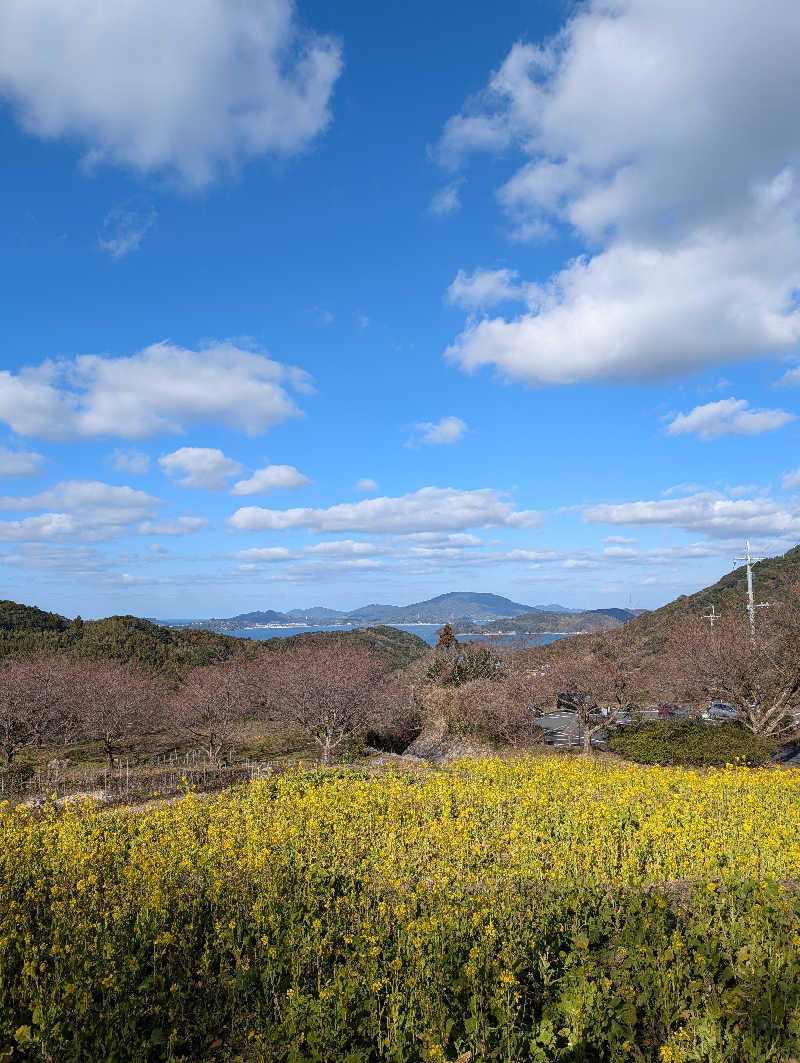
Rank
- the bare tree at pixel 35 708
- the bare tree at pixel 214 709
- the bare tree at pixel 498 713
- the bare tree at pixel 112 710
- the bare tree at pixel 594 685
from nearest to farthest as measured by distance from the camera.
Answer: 1. the bare tree at pixel 35 708
2. the bare tree at pixel 214 709
3. the bare tree at pixel 498 713
4. the bare tree at pixel 594 685
5. the bare tree at pixel 112 710

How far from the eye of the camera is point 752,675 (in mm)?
18766

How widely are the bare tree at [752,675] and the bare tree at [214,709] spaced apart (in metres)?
15.5

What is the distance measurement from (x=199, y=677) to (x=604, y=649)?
62.8 feet

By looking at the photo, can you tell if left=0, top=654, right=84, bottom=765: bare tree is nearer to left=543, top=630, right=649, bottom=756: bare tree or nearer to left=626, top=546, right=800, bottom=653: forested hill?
left=543, top=630, right=649, bottom=756: bare tree

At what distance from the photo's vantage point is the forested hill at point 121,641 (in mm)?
44469

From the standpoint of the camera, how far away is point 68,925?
203 inches

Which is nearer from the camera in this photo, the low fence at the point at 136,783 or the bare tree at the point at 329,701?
the low fence at the point at 136,783

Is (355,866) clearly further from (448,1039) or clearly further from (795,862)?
(795,862)

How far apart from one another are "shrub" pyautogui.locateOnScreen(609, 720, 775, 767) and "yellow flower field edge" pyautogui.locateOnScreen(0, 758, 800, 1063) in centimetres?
696

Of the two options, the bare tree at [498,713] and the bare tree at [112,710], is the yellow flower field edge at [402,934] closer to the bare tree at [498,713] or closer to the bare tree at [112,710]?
the bare tree at [498,713]

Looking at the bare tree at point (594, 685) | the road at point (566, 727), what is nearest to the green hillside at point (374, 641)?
the road at point (566, 727)

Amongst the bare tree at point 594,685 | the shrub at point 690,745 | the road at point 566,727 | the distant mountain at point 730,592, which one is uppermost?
the distant mountain at point 730,592

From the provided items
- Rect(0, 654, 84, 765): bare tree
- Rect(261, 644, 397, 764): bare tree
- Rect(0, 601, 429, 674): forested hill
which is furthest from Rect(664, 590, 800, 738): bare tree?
Rect(0, 601, 429, 674): forested hill

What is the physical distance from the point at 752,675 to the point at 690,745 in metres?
4.07
